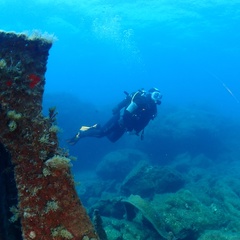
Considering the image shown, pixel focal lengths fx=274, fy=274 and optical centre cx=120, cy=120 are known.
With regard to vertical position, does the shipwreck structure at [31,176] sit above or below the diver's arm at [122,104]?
below

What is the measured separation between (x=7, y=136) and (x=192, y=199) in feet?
23.1

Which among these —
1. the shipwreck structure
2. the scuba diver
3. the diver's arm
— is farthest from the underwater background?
the diver's arm

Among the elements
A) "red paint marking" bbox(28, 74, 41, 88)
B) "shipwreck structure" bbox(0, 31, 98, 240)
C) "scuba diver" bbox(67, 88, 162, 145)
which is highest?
"scuba diver" bbox(67, 88, 162, 145)

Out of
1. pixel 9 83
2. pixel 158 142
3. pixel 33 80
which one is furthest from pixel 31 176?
pixel 158 142

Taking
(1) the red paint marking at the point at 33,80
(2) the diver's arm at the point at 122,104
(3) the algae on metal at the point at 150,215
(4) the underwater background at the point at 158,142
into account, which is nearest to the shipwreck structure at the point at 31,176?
(1) the red paint marking at the point at 33,80

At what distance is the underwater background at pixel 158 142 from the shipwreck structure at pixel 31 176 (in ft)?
5.56

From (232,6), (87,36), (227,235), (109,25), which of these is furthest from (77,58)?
(227,235)

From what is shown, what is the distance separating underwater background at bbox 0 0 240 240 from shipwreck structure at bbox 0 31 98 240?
1.69 metres

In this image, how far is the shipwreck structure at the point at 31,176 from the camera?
2521 millimetres

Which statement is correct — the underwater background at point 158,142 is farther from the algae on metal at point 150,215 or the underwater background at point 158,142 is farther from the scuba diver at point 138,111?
the scuba diver at point 138,111

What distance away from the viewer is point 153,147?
2241 centimetres

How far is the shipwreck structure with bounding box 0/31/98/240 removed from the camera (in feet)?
8.27

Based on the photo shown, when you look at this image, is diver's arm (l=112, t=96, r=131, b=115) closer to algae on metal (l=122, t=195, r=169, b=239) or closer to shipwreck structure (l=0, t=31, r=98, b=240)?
algae on metal (l=122, t=195, r=169, b=239)

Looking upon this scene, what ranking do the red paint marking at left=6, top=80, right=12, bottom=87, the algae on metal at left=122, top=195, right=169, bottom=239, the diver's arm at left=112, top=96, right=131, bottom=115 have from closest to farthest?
1. the red paint marking at left=6, top=80, right=12, bottom=87
2. the algae on metal at left=122, top=195, right=169, bottom=239
3. the diver's arm at left=112, top=96, right=131, bottom=115
